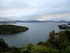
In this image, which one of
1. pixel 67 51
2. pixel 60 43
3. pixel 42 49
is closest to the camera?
pixel 67 51

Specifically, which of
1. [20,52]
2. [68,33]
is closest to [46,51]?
[20,52]

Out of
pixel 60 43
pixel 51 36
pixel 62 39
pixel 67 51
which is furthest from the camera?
pixel 51 36

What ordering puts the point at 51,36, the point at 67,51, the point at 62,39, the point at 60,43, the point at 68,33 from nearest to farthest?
1. the point at 67,51
2. the point at 60,43
3. the point at 62,39
4. the point at 51,36
5. the point at 68,33

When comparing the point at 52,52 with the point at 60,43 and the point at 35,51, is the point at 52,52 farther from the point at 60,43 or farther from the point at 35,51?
the point at 60,43

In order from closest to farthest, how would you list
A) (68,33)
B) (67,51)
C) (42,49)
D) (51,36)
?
(67,51) < (42,49) < (51,36) < (68,33)

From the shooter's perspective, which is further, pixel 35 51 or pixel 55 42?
pixel 55 42

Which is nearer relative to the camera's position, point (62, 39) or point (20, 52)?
point (20, 52)

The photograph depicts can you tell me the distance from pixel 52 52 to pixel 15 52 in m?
5.68


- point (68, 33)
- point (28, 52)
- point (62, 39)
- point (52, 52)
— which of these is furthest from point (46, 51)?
point (68, 33)

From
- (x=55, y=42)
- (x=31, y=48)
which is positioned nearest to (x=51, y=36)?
(x=55, y=42)

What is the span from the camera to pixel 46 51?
19984 millimetres

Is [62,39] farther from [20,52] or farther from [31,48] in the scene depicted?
[20,52]

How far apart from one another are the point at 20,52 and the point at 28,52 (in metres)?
1.43

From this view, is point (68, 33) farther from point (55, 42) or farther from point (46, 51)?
point (46, 51)
